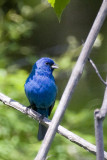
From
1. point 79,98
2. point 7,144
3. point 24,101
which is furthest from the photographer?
point 79,98

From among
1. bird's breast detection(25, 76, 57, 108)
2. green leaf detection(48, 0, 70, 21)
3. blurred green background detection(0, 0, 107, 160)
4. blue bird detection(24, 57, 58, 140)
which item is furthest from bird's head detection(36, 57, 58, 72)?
green leaf detection(48, 0, 70, 21)

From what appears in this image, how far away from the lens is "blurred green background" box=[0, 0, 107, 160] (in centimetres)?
340

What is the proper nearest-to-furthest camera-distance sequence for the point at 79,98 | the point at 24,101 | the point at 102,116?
the point at 102,116, the point at 24,101, the point at 79,98

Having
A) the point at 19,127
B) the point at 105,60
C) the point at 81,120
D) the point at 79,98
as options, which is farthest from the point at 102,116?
the point at 105,60

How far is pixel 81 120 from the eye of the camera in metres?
3.78

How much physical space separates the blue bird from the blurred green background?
0.78 ft

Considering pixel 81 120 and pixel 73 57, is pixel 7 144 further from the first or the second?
pixel 73 57

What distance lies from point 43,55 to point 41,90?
3306 millimetres

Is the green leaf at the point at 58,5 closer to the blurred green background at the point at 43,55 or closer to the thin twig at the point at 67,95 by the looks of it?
the thin twig at the point at 67,95

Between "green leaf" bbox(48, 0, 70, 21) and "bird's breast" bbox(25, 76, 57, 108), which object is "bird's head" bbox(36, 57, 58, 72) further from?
"green leaf" bbox(48, 0, 70, 21)

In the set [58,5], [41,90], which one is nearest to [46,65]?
[41,90]

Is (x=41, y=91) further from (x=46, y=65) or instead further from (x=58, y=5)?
(x=58, y=5)

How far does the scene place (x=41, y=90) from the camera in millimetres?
3150

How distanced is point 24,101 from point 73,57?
7.45 feet
